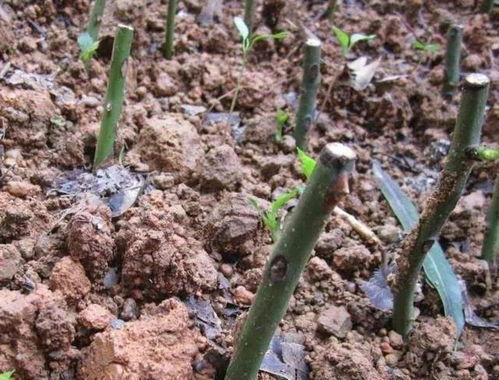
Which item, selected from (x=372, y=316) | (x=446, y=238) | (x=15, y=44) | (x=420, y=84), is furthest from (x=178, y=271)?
(x=420, y=84)

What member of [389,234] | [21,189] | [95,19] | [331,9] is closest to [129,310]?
[21,189]

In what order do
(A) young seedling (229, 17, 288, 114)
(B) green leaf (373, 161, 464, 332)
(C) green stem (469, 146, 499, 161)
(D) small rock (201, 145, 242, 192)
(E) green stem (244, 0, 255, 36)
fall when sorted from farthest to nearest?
(E) green stem (244, 0, 255, 36) → (A) young seedling (229, 17, 288, 114) → (D) small rock (201, 145, 242, 192) → (B) green leaf (373, 161, 464, 332) → (C) green stem (469, 146, 499, 161)

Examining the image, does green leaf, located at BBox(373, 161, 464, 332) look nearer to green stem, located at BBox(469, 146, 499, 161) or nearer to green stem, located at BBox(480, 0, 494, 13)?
green stem, located at BBox(469, 146, 499, 161)

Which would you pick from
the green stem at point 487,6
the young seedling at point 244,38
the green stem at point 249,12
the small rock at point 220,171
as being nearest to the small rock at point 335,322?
the small rock at point 220,171

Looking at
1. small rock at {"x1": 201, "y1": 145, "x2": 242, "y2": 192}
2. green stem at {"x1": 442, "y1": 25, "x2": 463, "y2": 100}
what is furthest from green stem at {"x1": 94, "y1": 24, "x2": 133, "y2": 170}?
green stem at {"x1": 442, "y1": 25, "x2": 463, "y2": 100}

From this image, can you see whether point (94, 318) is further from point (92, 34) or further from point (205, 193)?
point (92, 34)
